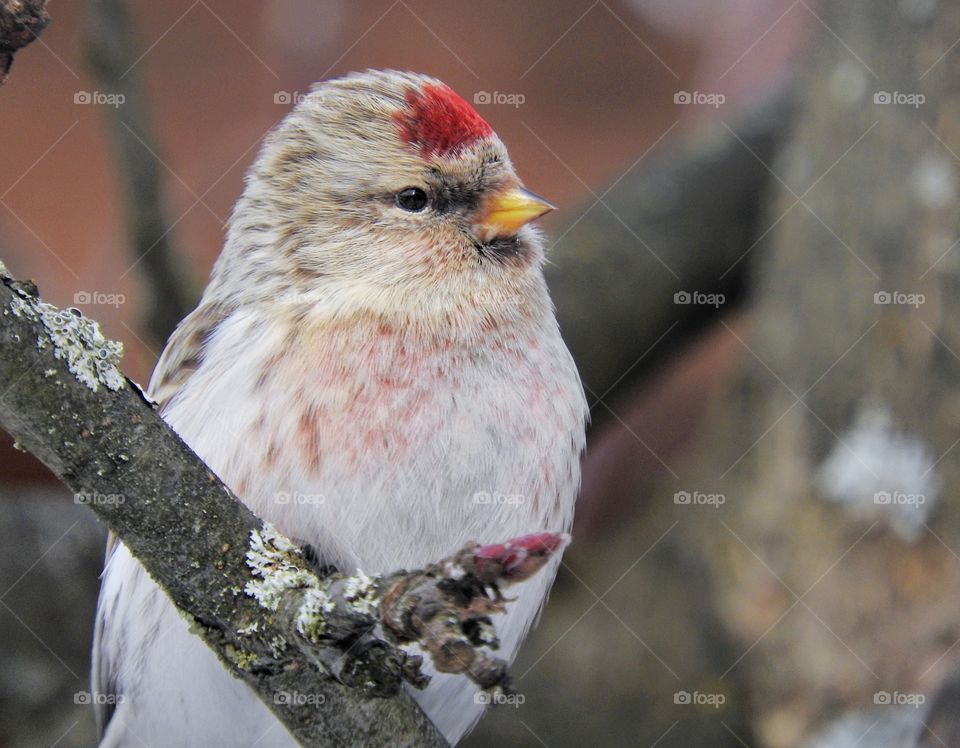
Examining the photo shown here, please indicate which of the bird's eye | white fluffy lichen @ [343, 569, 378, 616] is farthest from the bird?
white fluffy lichen @ [343, 569, 378, 616]

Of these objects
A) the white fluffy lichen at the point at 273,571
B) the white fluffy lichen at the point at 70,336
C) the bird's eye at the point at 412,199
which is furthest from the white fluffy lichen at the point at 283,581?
the bird's eye at the point at 412,199

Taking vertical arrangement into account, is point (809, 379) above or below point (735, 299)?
below

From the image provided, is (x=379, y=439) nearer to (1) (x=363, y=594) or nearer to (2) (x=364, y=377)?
(2) (x=364, y=377)

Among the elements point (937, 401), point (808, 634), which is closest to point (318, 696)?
point (808, 634)

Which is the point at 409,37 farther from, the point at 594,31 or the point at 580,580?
the point at 580,580

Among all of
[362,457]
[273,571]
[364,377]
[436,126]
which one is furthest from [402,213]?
[273,571]

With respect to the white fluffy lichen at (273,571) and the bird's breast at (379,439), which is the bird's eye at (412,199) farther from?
the white fluffy lichen at (273,571)
